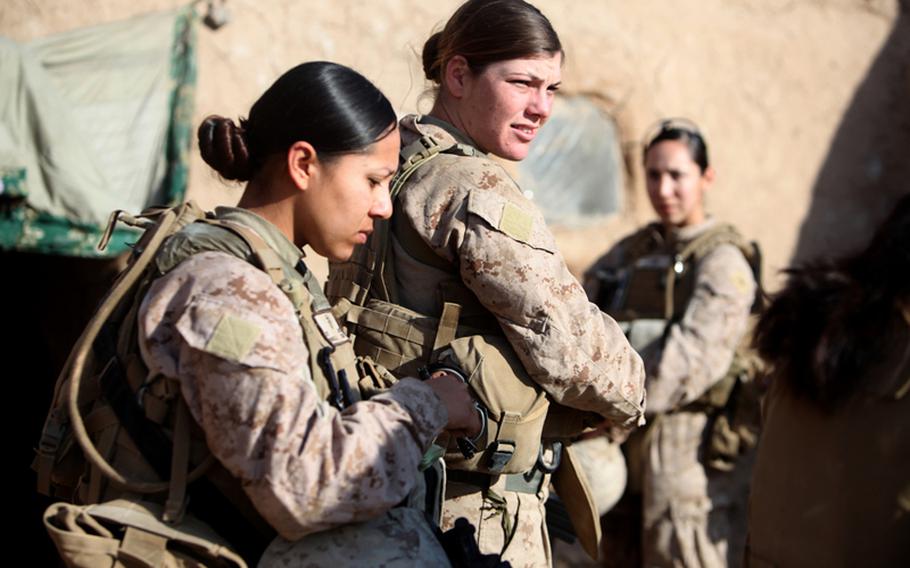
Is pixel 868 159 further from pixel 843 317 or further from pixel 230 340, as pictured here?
pixel 230 340

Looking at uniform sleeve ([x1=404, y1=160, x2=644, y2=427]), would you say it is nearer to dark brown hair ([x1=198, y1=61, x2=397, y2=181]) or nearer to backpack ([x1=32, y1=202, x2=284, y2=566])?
dark brown hair ([x1=198, y1=61, x2=397, y2=181])

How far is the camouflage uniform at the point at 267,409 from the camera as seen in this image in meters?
1.76

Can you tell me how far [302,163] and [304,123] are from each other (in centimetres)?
7

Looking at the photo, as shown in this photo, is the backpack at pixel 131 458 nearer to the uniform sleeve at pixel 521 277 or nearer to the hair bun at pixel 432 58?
the uniform sleeve at pixel 521 277

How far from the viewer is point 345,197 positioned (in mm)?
2072

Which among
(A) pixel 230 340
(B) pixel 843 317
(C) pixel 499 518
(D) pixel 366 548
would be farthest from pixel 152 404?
(B) pixel 843 317

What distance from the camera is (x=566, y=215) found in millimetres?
5863

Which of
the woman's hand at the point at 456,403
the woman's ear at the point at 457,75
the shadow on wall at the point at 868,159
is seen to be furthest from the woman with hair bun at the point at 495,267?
the shadow on wall at the point at 868,159

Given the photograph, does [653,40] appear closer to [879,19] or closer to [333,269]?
[879,19]

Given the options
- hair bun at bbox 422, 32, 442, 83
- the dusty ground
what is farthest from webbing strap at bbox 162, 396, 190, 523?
the dusty ground

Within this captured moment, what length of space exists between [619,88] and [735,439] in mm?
2204

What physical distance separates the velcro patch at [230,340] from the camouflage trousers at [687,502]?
9.85 ft

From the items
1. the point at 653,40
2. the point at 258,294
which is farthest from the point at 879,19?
the point at 258,294

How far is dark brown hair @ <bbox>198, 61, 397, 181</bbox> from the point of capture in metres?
2.03
